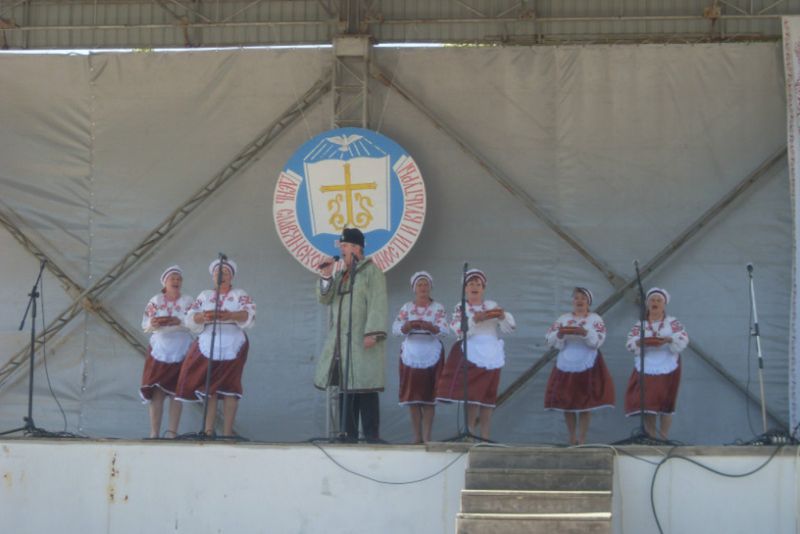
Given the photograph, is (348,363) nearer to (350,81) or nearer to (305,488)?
(305,488)

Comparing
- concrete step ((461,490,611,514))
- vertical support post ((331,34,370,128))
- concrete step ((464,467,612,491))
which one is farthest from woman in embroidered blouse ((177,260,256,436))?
concrete step ((461,490,611,514))

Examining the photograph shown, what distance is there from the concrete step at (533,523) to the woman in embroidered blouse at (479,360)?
2129 mm

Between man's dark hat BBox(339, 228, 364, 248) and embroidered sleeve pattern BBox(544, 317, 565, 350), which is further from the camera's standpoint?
embroidered sleeve pattern BBox(544, 317, 565, 350)

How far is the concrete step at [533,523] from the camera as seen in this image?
18.7ft

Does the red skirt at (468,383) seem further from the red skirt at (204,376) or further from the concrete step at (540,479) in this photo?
the concrete step at (540,479)

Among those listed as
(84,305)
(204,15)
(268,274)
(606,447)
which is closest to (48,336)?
(84,305)

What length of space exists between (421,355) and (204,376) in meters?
1.39

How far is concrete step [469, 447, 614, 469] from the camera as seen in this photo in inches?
245

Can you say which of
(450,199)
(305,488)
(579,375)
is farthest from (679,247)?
(305,488)

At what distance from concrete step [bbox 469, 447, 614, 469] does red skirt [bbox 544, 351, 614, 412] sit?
225 cm

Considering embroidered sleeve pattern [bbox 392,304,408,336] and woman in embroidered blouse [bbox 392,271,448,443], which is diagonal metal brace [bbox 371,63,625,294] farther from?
embroidered sleeve pattern [bbox 392,304,408,336]

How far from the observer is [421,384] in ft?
27.7

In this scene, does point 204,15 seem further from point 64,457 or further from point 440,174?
point 64,457

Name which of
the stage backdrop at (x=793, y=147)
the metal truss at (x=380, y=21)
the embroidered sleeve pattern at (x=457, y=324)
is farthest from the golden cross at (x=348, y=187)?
the stage backdrop at (x=793, y=147)
